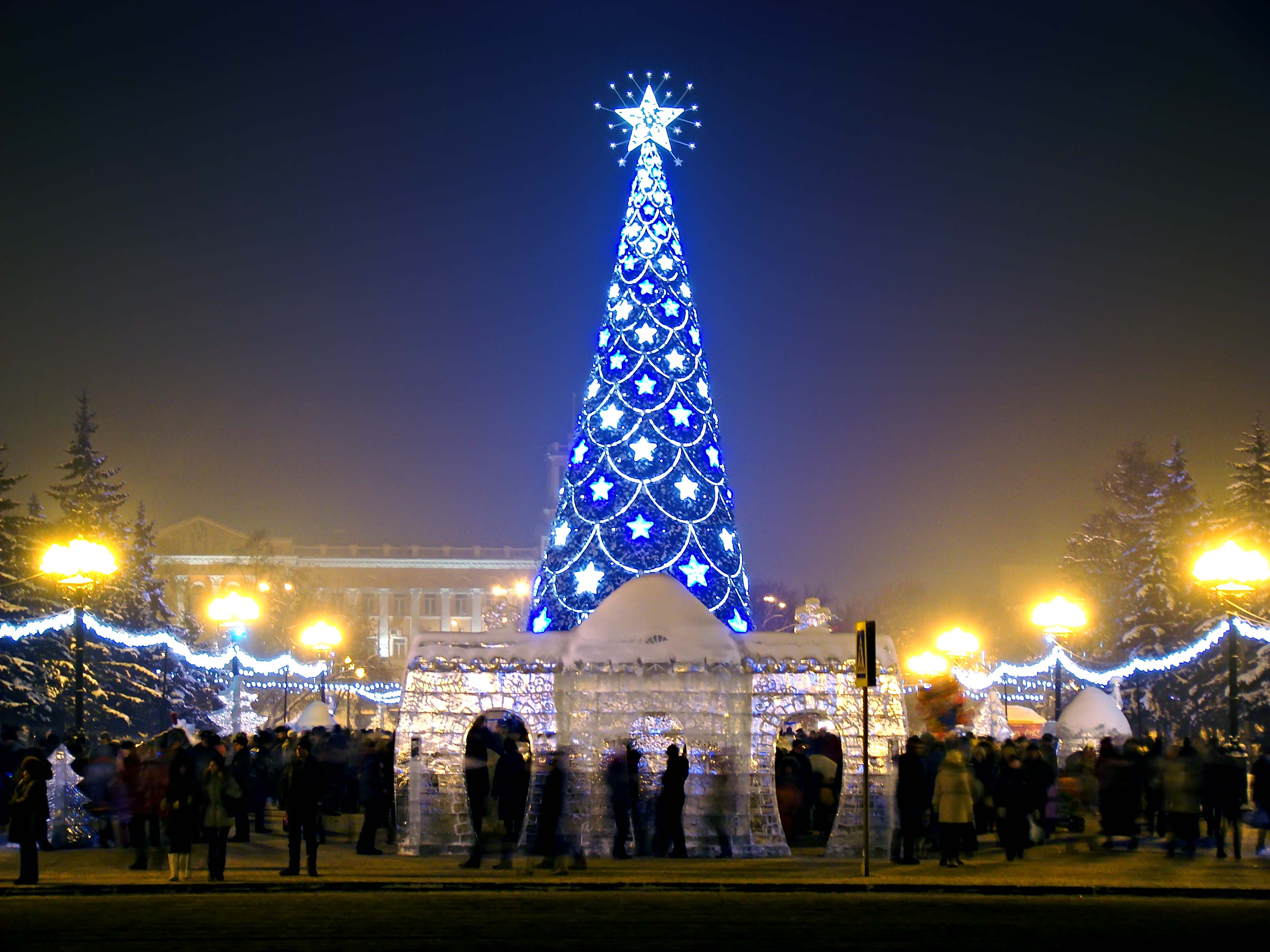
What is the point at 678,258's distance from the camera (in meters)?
23.1

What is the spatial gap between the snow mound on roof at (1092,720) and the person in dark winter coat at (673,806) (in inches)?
544

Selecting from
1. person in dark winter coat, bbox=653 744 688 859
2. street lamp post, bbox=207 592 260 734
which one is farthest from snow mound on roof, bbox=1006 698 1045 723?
person in dark winter coat, bbox=653 744 688 859

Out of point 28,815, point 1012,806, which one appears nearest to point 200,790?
point 28,815

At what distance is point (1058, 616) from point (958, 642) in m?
7.26

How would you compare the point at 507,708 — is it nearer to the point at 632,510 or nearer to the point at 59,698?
the point at 632,510

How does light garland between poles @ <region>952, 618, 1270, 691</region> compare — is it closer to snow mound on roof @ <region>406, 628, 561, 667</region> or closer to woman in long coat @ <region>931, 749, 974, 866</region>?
woman in long coat @ <region>931, 749, 974, 866</region>

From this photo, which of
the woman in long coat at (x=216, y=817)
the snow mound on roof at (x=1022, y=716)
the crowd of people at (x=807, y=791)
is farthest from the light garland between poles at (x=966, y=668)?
the woman in long coat at (x=216, y=817)

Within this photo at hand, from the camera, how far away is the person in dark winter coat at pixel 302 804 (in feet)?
54.6

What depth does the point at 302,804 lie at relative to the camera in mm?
16812

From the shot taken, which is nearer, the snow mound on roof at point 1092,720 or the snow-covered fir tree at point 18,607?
the snow mound on roof at point 1092,720

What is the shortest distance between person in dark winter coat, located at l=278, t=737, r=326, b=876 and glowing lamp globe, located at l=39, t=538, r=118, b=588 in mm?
7816

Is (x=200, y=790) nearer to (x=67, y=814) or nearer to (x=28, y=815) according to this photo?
(x=28, y=815)

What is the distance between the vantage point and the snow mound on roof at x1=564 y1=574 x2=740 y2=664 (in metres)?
18.8

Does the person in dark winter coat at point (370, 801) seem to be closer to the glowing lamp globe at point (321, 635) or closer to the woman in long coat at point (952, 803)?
the woman in long coat at point (952, 803)
